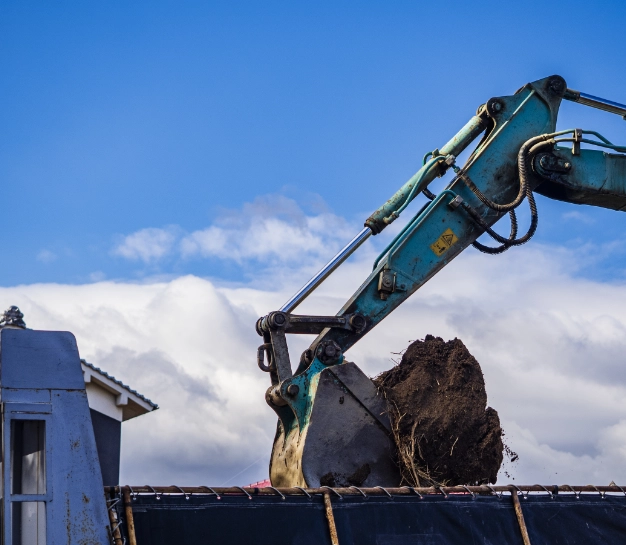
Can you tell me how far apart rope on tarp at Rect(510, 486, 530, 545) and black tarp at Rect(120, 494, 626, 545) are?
0.03 meters

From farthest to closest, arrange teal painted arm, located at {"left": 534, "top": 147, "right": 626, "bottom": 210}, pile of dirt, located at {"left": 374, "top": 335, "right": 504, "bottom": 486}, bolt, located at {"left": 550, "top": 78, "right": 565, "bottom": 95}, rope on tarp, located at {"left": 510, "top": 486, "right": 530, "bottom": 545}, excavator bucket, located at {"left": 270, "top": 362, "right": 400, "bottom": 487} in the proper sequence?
bolt, located at {"left": 550, "top": 78, "right": 565, "bottom": 95}, teal painted arm, located at {"left": 534, "top": 147, "right": 626, "bottom": 210}, pile of dirt, located at {"left": 374, "top": 335, "right": 504, "bottom": 486}, excavator bucket, located at {"left": 270, "top": 362, "right": 400, "bottom": 487}, rope on tarp, located at {"left": 510, "top": 486, "right": 530, "bottom": 545}

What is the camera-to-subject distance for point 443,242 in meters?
7.83

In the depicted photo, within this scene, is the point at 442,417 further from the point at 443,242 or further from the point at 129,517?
the point at 129,517

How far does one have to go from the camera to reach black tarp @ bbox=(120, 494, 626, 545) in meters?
4.74

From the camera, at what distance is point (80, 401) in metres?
4.71

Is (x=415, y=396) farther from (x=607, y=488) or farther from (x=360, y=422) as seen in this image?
(x=607, y=488)

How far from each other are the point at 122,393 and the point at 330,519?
809 cm

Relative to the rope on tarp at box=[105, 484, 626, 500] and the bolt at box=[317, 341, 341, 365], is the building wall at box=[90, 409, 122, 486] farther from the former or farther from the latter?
the rope on tarp at box=[105, 484, 626, 500]

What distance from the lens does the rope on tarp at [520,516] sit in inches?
221

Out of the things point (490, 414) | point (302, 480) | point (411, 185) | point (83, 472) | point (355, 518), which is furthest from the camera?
point (411, 185)

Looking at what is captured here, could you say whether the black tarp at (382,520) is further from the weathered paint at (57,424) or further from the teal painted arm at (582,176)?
the teal painted arm at (582,176)

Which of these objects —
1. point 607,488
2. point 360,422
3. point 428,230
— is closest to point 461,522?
point 607,488

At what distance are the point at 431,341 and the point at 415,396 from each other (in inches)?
21.2

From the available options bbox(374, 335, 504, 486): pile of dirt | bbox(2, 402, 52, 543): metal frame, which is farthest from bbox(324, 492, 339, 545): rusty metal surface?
bbox(374, 335, 504, 486): pile of dirt
